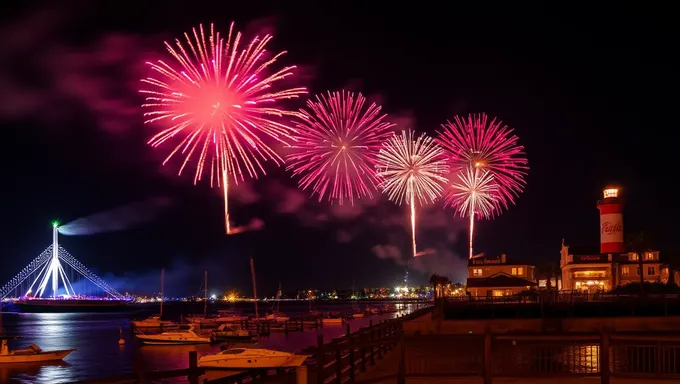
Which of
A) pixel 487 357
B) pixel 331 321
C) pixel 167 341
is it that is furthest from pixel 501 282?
pixel 487 357

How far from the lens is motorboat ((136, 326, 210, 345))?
2621 inches

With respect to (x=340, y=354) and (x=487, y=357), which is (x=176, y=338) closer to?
(x=340, y=354)

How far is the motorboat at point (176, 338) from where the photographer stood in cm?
6656

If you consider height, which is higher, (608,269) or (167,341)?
(608,269)

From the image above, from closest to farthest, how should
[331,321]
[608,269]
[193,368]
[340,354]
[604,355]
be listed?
[193,368] < [604,355] < [340,354] < [608,269] < [331,321]

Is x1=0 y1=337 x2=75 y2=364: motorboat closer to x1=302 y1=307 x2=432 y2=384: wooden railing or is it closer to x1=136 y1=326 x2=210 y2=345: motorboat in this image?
x1=136 y1=326 x2=210 y2=345: motorboat

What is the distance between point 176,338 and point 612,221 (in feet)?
137

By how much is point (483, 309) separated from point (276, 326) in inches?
1591

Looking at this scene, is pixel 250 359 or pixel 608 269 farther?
pixel 608 269

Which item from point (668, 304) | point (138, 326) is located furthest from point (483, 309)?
point (138, 326)

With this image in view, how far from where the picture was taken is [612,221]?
61.8m

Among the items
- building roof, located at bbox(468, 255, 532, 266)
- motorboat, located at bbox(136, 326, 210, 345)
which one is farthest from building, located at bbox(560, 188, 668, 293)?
motorboat, located at bbox(136, 326, 210, 345)

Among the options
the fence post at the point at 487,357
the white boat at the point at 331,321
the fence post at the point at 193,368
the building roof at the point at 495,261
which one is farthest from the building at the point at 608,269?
the fence post at the point at 193,368

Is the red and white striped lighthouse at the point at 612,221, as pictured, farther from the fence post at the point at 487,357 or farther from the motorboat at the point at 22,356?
the fence post at the point at 487,357
